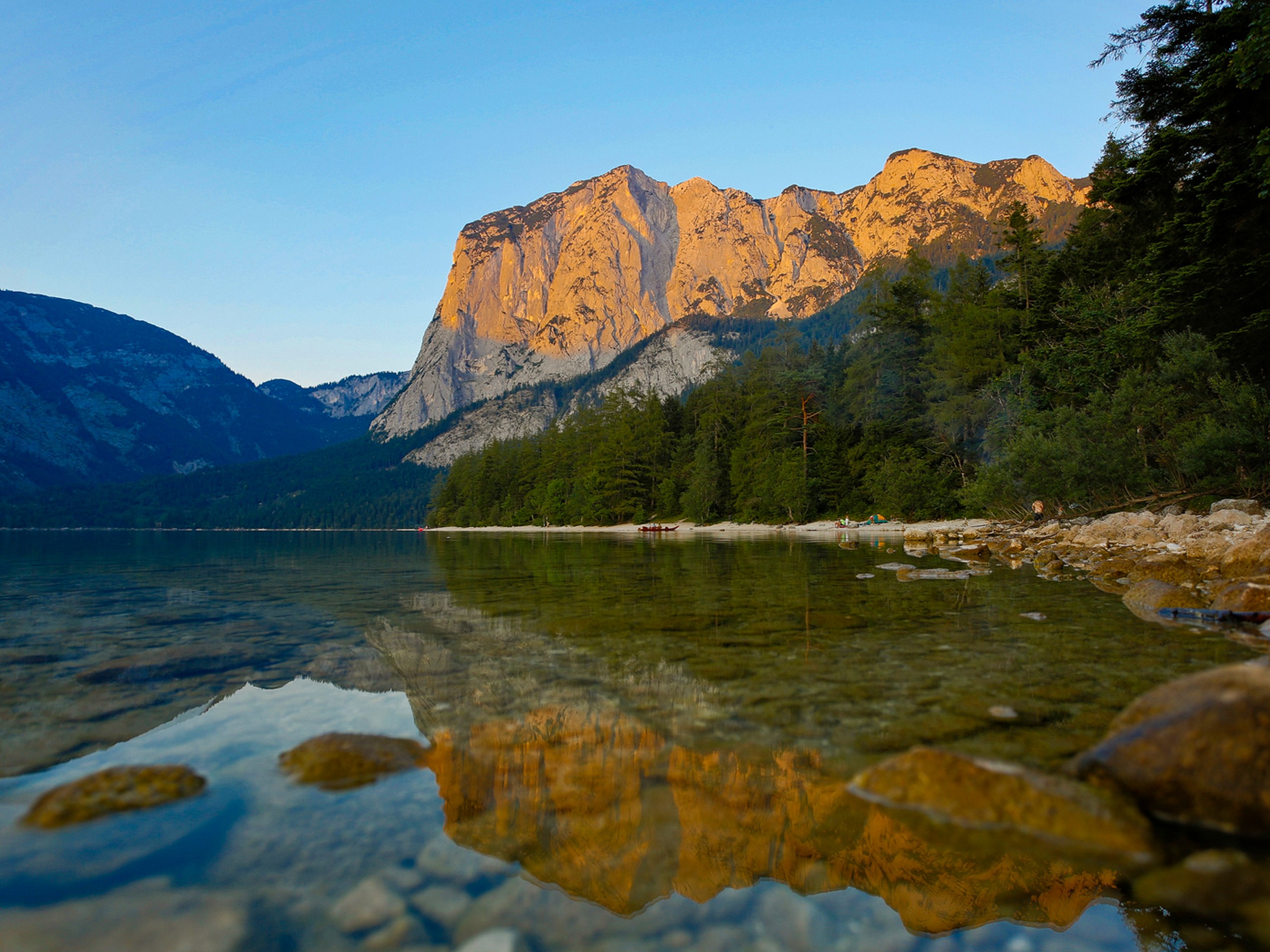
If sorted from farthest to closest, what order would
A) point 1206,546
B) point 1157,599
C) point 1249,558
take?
point 1206,546 → point 1249,558 → point 1157,599

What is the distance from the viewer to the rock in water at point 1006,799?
3.13m

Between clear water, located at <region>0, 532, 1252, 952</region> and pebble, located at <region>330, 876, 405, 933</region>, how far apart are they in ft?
0.11

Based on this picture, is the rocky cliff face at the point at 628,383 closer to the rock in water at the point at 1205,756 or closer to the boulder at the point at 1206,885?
the rock in water at the point at 1205,756

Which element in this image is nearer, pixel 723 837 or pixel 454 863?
pixel 454 863

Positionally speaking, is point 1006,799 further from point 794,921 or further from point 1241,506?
point 1241,506

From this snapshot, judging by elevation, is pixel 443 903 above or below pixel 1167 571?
above

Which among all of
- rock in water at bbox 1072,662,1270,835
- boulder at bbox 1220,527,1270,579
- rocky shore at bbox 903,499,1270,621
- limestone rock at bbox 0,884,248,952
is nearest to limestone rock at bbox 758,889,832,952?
rock in water at bbox 1072,662,1270,835

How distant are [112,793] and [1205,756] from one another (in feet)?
20.5

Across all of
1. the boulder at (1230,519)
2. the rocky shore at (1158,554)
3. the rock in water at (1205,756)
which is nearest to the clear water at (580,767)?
the rock in water at (1205,756)

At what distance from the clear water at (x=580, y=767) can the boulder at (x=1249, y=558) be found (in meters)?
2.33

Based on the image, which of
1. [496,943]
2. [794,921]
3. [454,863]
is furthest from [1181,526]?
[496,943]

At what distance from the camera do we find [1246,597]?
8.07 metres

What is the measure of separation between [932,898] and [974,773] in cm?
99

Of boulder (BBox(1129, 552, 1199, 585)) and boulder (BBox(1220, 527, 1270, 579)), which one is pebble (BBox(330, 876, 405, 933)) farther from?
boulder (BBox(1220, 527, 1270, 579))
